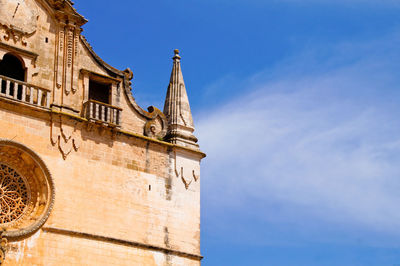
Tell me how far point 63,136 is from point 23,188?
5.70ft

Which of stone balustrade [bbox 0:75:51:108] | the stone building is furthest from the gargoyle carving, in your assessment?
stone balustrade [bbox 0:75:51:108]

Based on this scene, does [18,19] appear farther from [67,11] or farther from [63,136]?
[63,136]

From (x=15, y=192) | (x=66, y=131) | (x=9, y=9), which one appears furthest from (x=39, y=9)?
(x=15, y=192)

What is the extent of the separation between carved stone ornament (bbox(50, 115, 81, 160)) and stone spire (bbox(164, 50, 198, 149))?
3.28 m

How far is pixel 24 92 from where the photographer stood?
23.8 meters

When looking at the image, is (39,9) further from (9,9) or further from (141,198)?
(141,198)

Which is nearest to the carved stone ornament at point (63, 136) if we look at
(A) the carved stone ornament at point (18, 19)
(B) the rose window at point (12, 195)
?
(B) the rose window at point (12, 195)

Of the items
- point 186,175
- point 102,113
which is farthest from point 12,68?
point 186,175

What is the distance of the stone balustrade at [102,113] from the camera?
2480 centimetres

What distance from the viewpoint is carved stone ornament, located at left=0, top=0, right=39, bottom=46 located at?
79.6ft

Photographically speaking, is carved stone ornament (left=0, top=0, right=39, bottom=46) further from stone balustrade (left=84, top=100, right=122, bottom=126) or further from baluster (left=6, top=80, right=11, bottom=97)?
stone balustrade (left=84, top=100, right=122, bottom=126)

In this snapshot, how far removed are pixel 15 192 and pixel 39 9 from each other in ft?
17.1

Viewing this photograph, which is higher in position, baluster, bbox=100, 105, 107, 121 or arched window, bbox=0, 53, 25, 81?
arched window, bbox=0, 53, 25, 81

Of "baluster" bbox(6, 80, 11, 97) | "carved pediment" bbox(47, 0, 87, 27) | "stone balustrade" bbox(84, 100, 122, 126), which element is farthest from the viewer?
"carved pediment" bbox(47, 0, 87, 27)
